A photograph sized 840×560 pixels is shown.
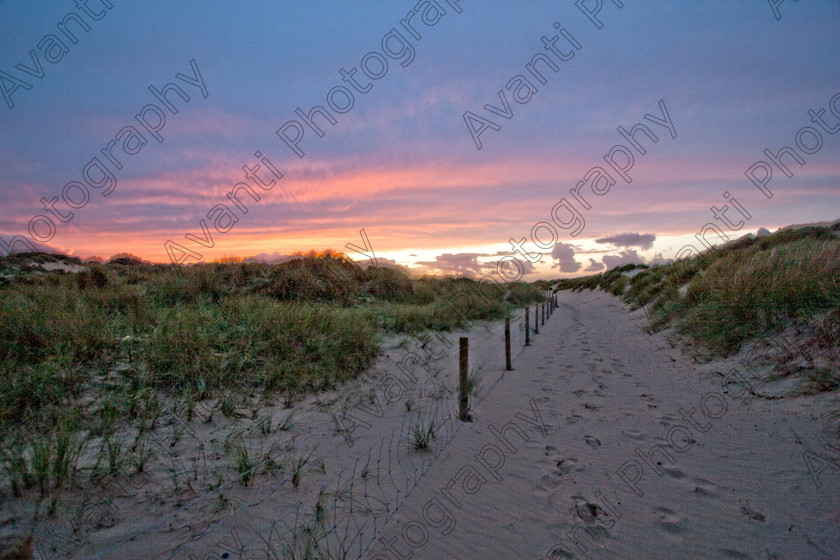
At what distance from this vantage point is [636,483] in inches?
145

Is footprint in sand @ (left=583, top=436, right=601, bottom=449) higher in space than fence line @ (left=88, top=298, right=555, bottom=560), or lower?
higher

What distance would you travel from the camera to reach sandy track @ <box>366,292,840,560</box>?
9.45ft

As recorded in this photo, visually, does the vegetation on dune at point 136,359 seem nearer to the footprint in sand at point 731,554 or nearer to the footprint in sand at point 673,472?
the footprint in sand at point 673,472

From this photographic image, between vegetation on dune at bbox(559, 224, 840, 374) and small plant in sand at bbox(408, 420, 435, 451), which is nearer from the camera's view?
small plant in sand at bbox(408, 420, 435, 451)

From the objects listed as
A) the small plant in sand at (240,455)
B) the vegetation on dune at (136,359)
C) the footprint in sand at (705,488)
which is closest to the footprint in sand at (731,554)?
the footprint in sand at (705,488)

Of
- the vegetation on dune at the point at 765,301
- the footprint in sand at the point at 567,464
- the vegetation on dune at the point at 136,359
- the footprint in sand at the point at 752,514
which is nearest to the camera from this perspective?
the footprint in sand at the point at 752,514

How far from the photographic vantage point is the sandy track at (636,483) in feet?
9.45

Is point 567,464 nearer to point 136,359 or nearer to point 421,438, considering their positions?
point 421,438

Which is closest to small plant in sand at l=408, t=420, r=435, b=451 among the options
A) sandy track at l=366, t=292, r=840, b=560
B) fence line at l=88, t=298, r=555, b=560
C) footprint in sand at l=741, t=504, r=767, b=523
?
fence line at l=88, t=298, r=555, b=560

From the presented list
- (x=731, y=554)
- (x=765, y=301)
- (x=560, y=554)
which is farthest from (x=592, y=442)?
(x=765, y=301)

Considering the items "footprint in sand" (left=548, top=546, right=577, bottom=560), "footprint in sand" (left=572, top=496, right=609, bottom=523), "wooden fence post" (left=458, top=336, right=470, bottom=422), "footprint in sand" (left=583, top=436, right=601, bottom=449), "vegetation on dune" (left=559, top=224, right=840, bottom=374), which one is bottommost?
"footprint in sand" (left=548, top=546, right=577, bottom=560)

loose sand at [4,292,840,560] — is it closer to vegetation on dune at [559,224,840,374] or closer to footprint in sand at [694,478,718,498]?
footprint in sand at [694,478,718,498]

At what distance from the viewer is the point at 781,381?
506 cm

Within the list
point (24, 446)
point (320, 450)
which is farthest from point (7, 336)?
point (320, 450)
